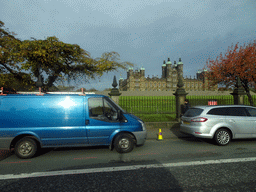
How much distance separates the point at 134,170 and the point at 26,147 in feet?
11.1

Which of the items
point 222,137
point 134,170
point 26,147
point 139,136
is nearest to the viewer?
point 134,170

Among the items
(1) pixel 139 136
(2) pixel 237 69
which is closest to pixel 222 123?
(1) pixel 139 136

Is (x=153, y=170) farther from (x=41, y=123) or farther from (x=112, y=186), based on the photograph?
(x=41, y=123)

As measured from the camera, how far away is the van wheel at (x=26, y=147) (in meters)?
4.86

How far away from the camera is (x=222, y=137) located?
6.11 m

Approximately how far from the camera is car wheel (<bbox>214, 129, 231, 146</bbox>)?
20.0 ft

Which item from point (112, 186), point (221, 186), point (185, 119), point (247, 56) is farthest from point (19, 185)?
point (247, 56)

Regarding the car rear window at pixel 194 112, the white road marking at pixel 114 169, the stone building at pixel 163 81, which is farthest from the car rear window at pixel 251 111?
the stone building at pixel 163 81

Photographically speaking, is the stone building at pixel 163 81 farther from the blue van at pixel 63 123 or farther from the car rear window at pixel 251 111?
the blue van at pixel 63 123

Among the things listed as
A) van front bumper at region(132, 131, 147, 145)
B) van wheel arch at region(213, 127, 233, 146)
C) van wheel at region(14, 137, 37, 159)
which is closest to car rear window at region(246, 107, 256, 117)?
van wheel arch at region(213, 127, 233, 146)

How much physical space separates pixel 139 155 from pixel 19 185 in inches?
123

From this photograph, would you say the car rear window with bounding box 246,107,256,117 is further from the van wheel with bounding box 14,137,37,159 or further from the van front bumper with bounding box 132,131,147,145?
the van wheel with bounding box 14,137,37,159

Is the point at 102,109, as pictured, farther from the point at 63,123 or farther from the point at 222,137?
the point at 222,137

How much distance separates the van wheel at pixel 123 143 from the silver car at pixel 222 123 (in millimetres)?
2618
